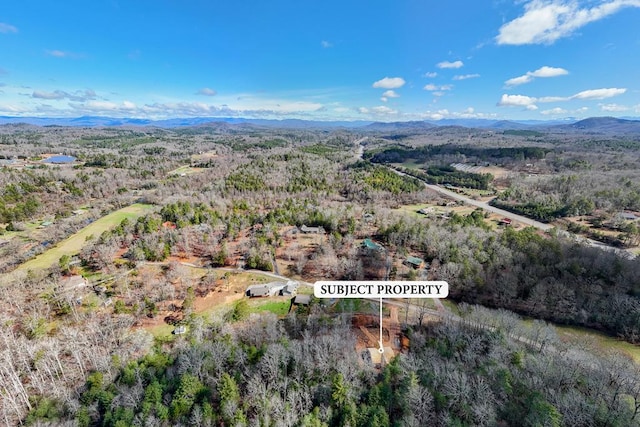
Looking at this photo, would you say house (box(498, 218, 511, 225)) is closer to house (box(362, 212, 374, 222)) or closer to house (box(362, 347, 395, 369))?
house (box(362, 212, 374, 222))

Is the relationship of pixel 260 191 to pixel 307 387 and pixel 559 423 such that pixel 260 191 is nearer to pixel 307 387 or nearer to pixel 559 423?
pixel 307 387

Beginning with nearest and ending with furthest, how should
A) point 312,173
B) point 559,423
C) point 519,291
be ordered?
1. point 559,423
2. point 519,291
3. point 312,173

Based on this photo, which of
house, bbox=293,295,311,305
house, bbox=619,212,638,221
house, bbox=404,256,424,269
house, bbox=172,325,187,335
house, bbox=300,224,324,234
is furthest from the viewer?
house, bbox=619,212,638,221

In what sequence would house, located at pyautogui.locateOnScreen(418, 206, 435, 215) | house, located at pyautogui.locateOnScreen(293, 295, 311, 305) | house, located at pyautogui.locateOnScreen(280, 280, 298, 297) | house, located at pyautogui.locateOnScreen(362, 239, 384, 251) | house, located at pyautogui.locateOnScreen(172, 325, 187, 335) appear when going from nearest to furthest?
house, located at pyautogui.locateOnScreen(172, 325, 187, 335), house, located at pyautogui.locateOnScreen(293, 295, 311, 305), house, located at pyautogui.locateOnScreen(280, 280, 298, 297), house, located at pyautogui.locateOnScreen(362, 239, 384, 251), house, located at pyautogui.locateOnScreen(418, 206, 435, 215)

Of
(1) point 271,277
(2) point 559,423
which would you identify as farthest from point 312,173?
(2) point 559,423

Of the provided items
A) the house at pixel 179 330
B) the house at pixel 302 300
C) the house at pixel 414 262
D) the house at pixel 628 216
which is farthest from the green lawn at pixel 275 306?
the house at pixel 628 216

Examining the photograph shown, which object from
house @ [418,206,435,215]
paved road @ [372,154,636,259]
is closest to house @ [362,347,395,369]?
paved road @ [372,154,636,259]

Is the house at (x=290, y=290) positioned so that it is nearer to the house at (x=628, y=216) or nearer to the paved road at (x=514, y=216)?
the paved road at (x=514, y=216)

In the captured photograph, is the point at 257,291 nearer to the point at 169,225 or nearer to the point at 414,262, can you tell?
the point at 414,262
